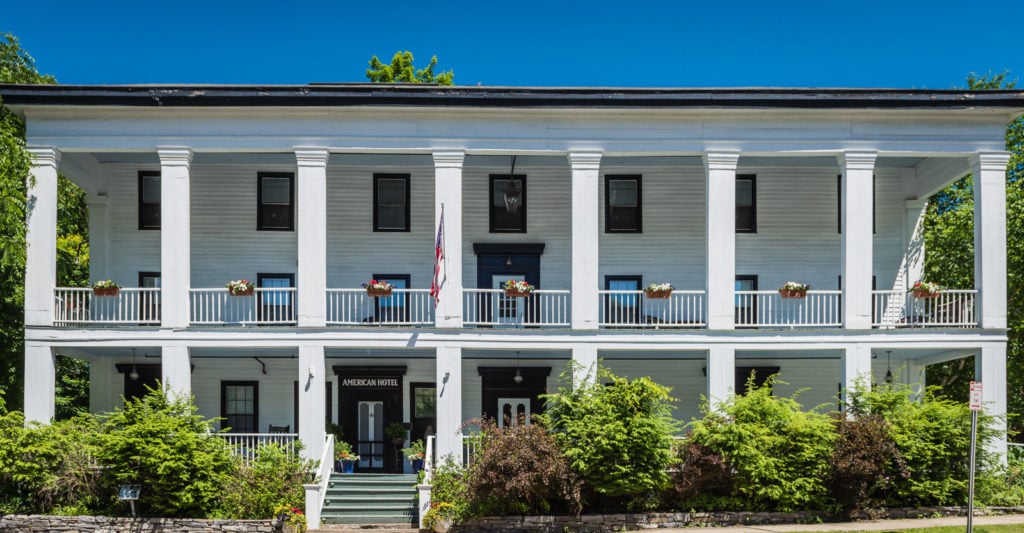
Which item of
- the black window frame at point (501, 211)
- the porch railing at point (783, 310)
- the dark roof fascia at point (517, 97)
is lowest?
the porch railing at point (783, 310)

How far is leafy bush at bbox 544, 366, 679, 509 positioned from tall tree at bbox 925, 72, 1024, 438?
548 inches

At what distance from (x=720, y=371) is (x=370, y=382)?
32.2 feet

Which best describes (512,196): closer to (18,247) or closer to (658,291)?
(658,291)

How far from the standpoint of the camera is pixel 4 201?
87.0 ft

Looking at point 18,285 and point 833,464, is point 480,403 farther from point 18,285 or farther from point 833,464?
point 18,285

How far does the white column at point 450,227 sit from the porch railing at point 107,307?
7.02 meters

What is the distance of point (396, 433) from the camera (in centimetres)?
2880

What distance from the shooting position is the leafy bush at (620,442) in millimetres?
21828

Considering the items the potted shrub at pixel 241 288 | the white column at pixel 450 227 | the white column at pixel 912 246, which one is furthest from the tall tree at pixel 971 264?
the potted shrub at pixel 241 288

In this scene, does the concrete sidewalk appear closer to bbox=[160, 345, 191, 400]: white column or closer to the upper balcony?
the upper balcony

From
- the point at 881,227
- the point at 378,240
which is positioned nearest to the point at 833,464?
the point at 881,227

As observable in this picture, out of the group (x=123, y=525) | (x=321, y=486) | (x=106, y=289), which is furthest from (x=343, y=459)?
(x=106, y=289)

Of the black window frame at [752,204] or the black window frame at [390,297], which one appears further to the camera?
the black window frame at [752,204]

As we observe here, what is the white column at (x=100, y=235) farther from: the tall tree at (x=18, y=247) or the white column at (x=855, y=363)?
the white column at (x=855, y=363)
